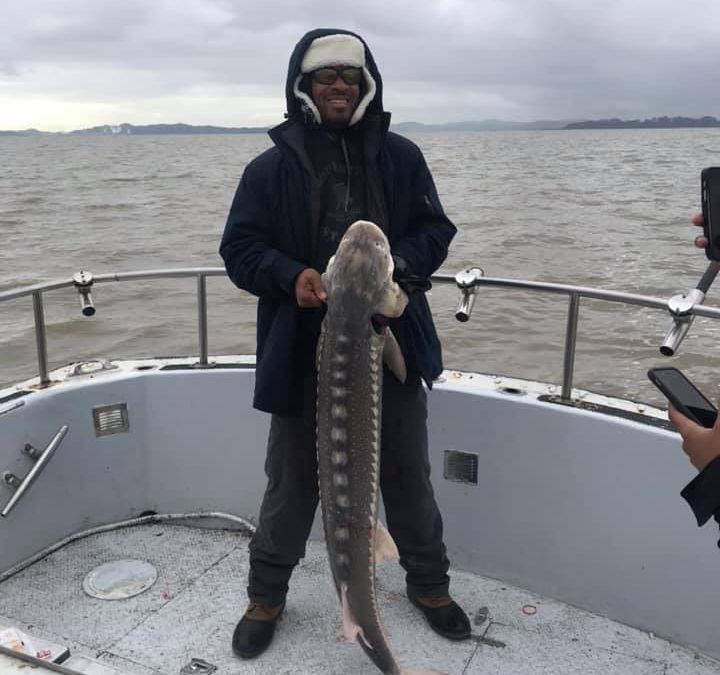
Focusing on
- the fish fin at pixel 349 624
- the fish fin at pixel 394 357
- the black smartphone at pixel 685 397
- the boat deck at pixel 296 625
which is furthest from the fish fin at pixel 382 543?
the black smartphone at pixel 685 397

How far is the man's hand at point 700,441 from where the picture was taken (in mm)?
1750

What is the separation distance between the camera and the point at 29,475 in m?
3.63

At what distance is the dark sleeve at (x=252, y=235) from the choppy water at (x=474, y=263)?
20.8ft

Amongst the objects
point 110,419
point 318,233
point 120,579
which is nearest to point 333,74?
point 318,233

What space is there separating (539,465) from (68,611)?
7.03ft

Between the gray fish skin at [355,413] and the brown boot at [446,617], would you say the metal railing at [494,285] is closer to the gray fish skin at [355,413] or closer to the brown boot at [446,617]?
the gray fish skin at [355,413]

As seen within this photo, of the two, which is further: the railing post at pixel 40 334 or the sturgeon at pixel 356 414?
the railing post at pixel 40 334

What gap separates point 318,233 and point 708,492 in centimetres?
166

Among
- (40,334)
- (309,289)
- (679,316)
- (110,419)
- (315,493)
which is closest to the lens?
(309,289)

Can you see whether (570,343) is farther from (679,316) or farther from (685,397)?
(685,397)

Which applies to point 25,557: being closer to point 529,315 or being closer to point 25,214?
point 529,315

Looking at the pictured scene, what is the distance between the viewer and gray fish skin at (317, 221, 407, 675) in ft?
8.35

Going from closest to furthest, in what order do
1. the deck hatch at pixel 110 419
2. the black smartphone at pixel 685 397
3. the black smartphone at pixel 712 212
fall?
the black smartphone at pixel 685 397
the black smartphone at pixel 712 212
the deck hatch at pixel 110 419

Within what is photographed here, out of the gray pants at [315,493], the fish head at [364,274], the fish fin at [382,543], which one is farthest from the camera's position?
the gray pants at [315,493]
